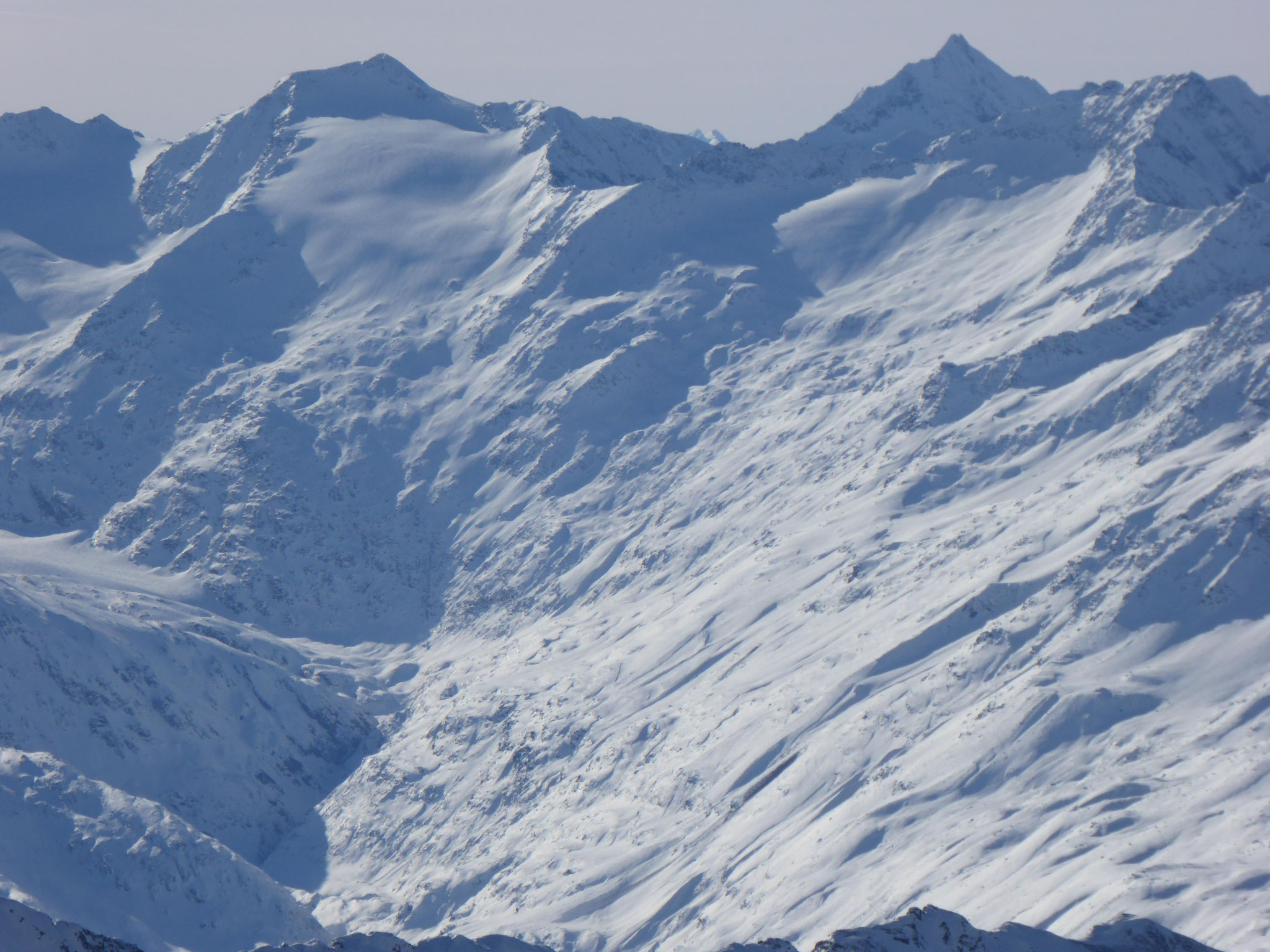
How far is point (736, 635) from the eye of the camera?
151 m

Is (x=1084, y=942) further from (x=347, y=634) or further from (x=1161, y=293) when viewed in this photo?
(x=347, y=634)

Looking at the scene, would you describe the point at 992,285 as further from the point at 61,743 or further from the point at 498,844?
the point at 61,743

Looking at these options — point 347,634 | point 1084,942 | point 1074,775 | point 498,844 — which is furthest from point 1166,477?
point 347,634

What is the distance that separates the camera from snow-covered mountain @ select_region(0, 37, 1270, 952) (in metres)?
115

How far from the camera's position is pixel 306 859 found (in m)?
150

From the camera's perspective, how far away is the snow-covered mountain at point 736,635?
377 ft

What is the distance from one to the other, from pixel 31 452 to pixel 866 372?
10552cm

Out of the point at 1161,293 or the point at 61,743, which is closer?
the point at 61,743

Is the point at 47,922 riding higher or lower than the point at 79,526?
lower

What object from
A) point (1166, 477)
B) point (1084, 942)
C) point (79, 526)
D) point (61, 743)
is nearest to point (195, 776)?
point (61, 743)

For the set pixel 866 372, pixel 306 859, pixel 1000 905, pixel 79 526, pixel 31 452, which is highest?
pixel 31 452

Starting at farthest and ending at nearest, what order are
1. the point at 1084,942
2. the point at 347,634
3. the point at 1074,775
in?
the point at 347,634 < the point at 1074,775 < the point at 1084,942

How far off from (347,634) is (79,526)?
38062 millimetres

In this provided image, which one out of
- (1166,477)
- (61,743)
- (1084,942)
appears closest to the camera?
(1084,942)
